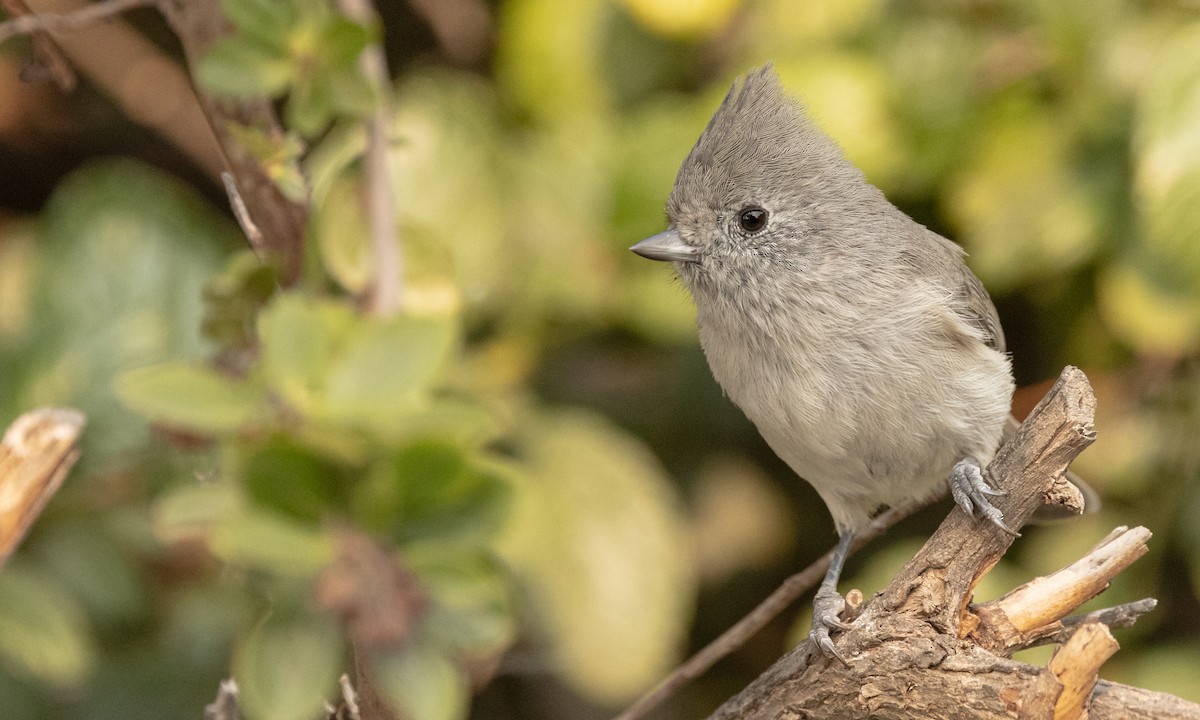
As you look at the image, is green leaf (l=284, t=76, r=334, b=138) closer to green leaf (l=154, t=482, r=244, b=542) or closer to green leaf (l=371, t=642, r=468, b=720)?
green leaf (l=154, t=482, r=244, b=542)

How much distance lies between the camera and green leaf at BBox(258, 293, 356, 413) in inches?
55.1

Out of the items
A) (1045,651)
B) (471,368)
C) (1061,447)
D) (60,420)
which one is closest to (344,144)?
(471,368)

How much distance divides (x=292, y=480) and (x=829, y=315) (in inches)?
34.0

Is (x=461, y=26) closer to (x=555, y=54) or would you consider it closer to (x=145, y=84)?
(x=555, y=54)

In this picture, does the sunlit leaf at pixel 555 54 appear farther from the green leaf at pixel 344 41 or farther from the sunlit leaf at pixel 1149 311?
the sunlit leaf at pixel 1149 311

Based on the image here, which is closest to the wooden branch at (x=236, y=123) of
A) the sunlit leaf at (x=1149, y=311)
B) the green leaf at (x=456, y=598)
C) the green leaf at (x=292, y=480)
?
the green leaf at (x=292, y=480)

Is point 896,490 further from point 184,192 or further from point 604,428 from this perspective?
point 184,192

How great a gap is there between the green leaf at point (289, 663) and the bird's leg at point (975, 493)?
81cm

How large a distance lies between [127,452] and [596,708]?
121 centimetres

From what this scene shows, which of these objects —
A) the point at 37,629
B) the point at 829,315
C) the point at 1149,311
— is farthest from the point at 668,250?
the point at 37,629

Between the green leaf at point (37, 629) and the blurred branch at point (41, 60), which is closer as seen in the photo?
the blurred branch at point (41, 60)

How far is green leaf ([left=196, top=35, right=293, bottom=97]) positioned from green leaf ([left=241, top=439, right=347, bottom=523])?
0.60 meters

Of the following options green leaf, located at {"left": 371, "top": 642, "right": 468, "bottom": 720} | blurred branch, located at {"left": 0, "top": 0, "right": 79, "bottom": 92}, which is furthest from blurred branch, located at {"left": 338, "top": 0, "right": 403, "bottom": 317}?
green leaf, located at {"left": 371, "top": 642, "right": 468, "bottom": 720}

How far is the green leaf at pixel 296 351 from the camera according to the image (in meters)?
1.40
